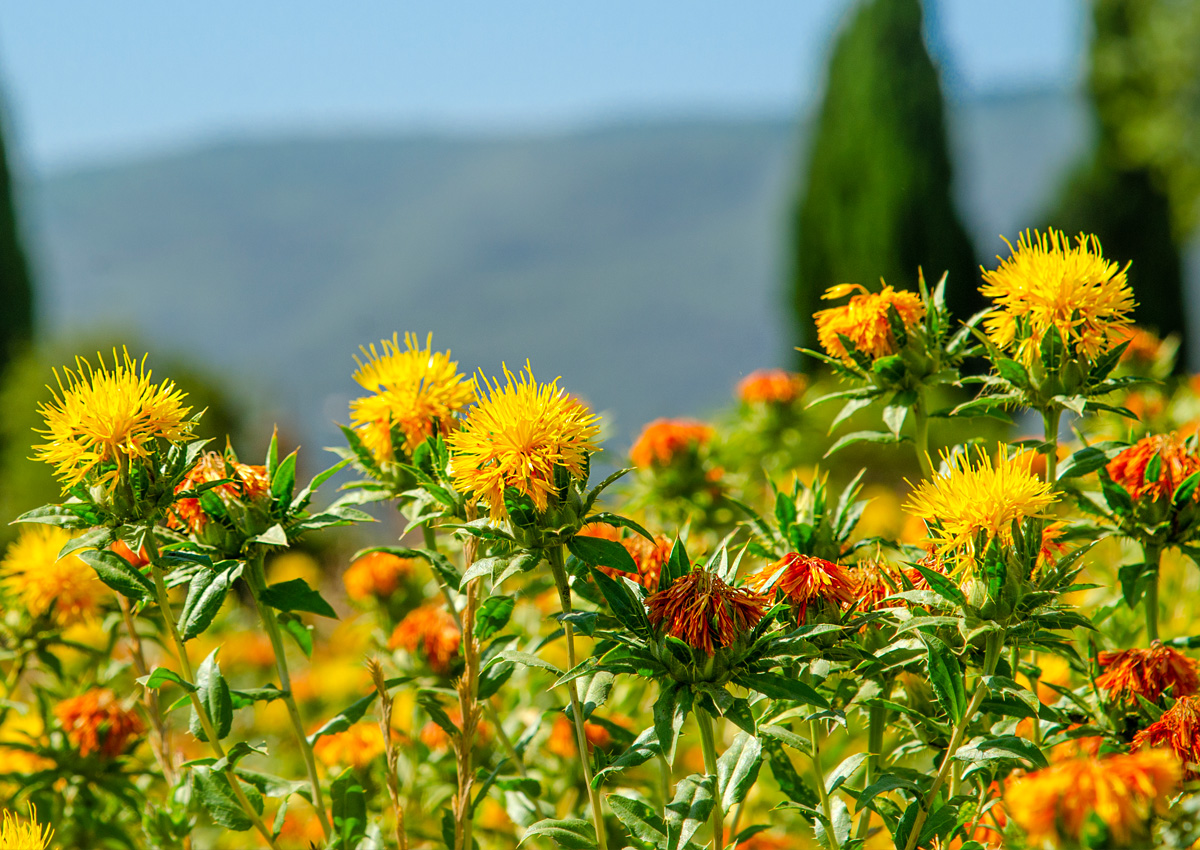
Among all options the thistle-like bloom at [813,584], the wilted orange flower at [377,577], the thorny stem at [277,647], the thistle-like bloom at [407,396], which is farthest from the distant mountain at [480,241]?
the thistle-like bloom at [813,584]

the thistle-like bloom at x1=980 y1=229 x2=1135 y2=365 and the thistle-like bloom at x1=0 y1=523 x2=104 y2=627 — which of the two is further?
the thistle-like bloom at x1=0 y1=523 x2=104 y2=627

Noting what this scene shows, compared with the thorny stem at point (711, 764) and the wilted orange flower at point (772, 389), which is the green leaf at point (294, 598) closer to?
the thorny stem at point (711, 764)

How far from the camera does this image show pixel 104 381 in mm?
1340

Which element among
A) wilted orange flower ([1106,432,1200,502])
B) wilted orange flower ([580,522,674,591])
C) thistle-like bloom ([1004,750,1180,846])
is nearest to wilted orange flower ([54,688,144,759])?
wilted orange flower ([580,522,674,591])

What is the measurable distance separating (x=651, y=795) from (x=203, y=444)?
1.25 metres

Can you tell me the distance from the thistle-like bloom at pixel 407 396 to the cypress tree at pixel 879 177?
1110cm

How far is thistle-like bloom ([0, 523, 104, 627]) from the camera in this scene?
1.92 metres

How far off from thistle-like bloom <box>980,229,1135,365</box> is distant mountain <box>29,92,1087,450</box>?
32.4 metres

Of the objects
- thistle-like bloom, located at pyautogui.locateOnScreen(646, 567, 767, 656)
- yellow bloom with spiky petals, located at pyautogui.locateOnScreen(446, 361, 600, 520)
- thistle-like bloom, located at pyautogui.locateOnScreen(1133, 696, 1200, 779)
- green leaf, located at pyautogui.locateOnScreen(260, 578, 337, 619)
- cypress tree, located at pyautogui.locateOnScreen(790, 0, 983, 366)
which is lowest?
thistle-like bloom, located at pyautogui.locateOnScreen(1133, 696, 1200, 779)

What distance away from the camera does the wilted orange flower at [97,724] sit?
1.98m

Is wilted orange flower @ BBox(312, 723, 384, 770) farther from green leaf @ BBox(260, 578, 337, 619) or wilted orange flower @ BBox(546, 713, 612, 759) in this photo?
green leaf @ BBox(260, 578, 337, 619)

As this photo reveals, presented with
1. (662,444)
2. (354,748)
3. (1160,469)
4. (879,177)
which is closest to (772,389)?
(662,444)

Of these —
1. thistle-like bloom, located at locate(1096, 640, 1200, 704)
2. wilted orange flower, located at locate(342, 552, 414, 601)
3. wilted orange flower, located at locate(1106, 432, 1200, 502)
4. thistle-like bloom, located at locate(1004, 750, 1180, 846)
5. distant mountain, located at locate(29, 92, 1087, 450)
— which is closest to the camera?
thistle-like bloom, located at locate(1004, 750, 1180, 846)

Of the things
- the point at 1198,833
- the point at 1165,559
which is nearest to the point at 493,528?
the point at 1198,833
